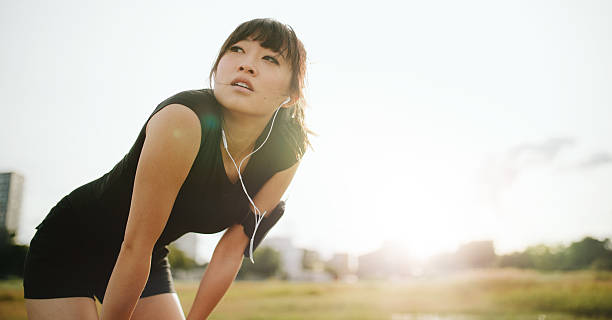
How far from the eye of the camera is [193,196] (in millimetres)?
1839

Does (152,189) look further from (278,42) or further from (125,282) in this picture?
(278,42)

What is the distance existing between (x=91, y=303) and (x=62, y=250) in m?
0.31

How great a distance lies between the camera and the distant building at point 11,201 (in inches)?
774

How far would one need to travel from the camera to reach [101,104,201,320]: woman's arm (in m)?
1.49

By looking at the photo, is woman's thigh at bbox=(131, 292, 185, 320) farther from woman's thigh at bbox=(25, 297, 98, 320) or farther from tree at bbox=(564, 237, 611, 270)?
tree at bbox=(564, 237, 611, 270)

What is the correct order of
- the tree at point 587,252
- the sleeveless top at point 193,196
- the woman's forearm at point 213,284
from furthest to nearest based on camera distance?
the tree at point 587,252
the woman's forearm at point 213,284
the sleeveless top at point 193,196

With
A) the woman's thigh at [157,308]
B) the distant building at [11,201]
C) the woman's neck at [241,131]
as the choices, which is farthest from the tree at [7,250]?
the woman's neck at [241,131]

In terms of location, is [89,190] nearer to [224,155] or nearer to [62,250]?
[62,250]

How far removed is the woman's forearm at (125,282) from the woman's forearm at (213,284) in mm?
630

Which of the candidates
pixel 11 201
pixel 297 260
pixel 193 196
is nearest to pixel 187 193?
pixel 193 196

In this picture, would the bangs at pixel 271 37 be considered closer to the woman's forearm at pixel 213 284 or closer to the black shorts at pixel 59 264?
the woman's forearm at pixel 213 284

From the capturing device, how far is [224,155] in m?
1.90

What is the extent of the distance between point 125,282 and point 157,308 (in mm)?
995

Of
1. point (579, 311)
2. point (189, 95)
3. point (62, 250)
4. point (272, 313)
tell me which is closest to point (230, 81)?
point (189, 95)
